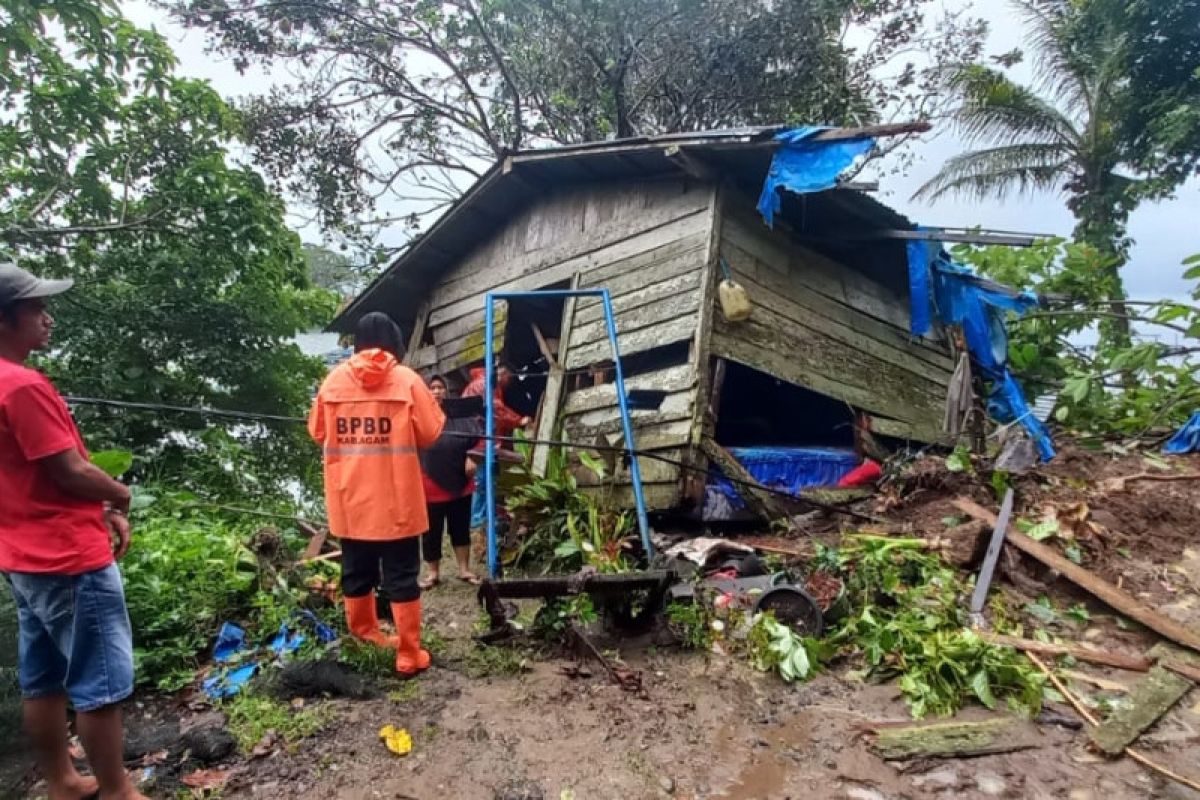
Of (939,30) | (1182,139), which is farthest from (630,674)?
(1182,139)

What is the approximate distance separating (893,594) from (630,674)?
5.77ft

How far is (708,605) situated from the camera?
4.04 metres

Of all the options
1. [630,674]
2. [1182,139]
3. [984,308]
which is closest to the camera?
[630,674]

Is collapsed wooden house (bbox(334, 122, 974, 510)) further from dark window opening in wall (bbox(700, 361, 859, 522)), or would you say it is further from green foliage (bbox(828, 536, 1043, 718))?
green foliage (bbox(828, 536, 1043, 718))

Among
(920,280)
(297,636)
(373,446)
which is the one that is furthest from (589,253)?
(297,636)

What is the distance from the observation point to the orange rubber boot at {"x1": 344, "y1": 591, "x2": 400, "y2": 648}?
3377 millimetres

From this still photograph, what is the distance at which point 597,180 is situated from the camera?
719 centimetres

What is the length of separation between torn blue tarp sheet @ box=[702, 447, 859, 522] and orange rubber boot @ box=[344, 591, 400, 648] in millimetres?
2999

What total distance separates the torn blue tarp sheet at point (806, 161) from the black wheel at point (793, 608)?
2806 mm

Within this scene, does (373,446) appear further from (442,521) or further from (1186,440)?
(1186,440)

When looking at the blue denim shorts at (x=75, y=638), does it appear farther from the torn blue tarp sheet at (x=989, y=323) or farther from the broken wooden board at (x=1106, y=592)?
the torn blue tarp sheet at (x=989, y=323)

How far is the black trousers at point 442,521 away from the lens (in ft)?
15.2

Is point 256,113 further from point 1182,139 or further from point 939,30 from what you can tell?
point 1182,139

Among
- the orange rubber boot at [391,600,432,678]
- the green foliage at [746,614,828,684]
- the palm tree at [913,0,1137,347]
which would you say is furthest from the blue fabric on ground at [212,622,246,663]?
the palm tree at [913,0,1137,347]
